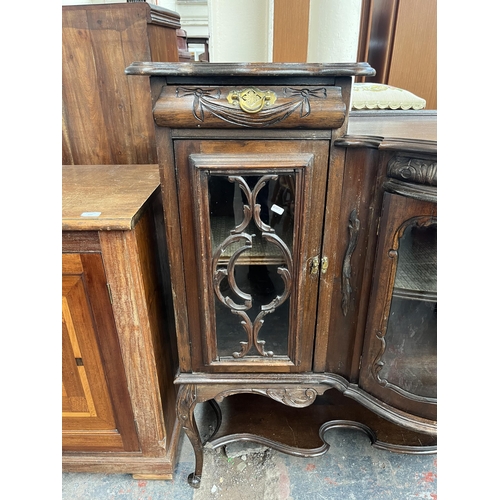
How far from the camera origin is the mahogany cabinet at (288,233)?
561mm

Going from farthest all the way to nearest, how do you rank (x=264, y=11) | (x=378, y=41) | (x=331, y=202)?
(x=378, y=41) → (x=264, y=11) → (x=331, y=202)

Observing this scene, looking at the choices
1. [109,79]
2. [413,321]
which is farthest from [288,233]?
[109,79]

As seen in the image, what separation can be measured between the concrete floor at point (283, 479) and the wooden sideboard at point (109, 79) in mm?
849

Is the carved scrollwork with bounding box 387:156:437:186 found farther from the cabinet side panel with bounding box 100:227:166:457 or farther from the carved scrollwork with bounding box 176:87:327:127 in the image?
the cabinet side panel with bounding box 100:227:166:457

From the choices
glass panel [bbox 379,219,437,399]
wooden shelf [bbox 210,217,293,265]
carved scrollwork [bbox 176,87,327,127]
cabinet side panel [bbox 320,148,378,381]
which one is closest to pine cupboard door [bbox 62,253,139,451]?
wooden shelf [bbox 210,217,293,265]

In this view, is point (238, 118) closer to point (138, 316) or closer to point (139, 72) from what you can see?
point (139, 72)

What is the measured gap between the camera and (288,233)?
67cm

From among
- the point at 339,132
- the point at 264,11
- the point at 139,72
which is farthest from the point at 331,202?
the point at 264,11

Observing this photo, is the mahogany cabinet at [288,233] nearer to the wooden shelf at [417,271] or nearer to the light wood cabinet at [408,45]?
the wooden shelf at [417,271]

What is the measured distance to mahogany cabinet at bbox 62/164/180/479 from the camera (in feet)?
2.28

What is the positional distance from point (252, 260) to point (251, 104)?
28 centimetres

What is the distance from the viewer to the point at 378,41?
5.27 feet

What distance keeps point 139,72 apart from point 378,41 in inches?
56.8

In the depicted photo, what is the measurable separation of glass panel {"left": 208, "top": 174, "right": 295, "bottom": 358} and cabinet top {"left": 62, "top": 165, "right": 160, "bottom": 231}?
0.18m
